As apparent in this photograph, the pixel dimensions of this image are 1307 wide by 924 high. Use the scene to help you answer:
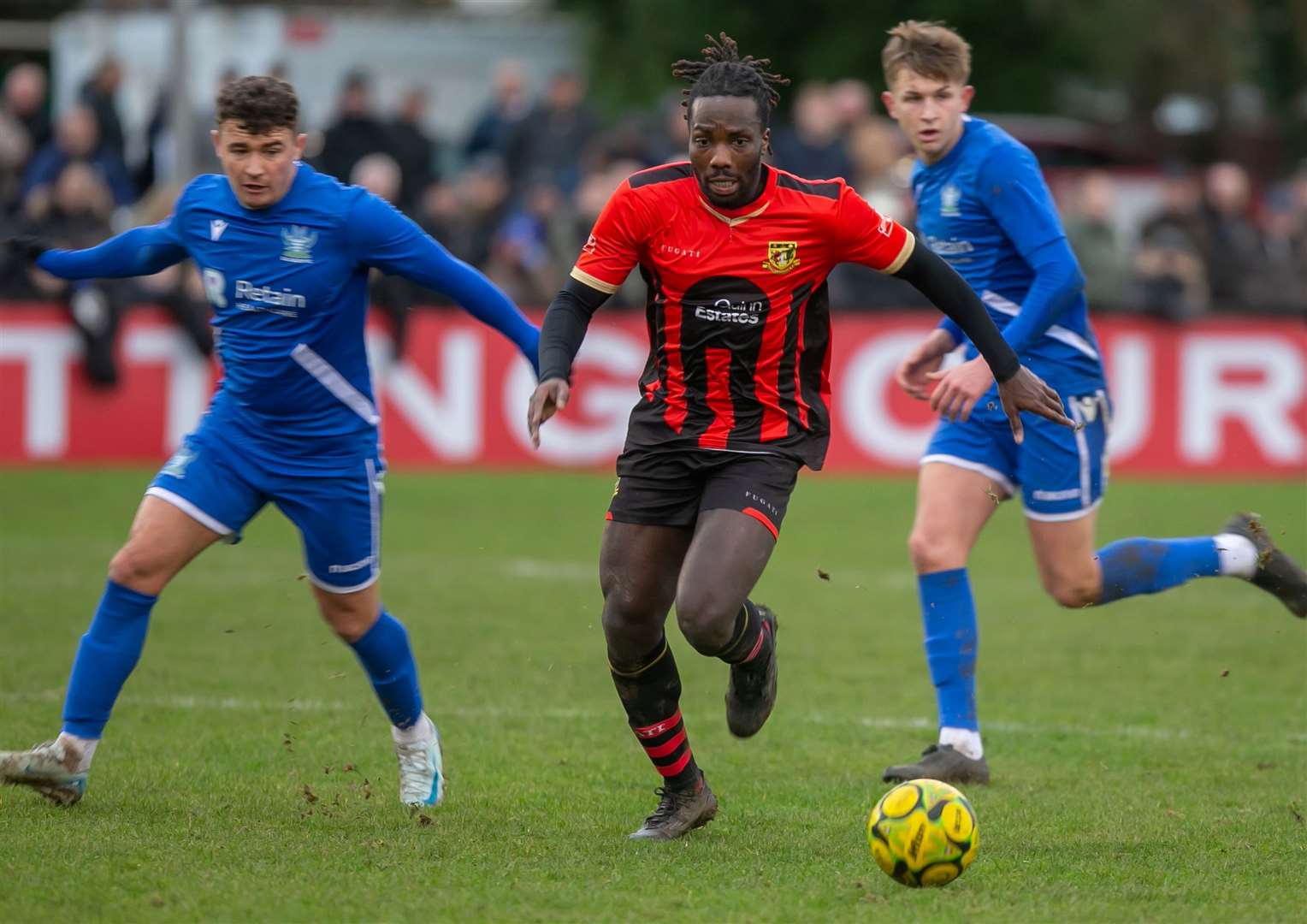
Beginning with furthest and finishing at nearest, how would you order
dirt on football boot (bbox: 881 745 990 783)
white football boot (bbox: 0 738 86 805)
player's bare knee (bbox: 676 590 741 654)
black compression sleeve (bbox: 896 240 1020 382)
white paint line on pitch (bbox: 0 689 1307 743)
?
white paint line on pitch (bbox: 0 689 1307 743) → dirt on football boot (bbox: 881 745 990 783) → white football boot (bbox: 0 738 86 805) → black compression sleeve (bbox: 896 240 1020 382) → player's bare knee (bbox: 676 590 741 654)

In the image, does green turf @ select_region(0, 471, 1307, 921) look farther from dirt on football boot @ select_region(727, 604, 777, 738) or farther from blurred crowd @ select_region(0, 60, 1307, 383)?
blurred crowd @ select_region(0, 60, 1307, 383)

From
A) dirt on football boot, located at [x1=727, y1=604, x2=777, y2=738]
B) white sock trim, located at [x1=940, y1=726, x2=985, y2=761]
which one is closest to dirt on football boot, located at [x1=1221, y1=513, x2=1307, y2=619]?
white sock trim, located at [x1=940, y1=726, x2=985, y2=761]

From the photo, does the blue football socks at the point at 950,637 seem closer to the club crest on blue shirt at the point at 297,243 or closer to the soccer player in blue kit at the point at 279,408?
the soccer player in blue kit at the point at 279,408

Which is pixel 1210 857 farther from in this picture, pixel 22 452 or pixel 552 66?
pixel 552 66

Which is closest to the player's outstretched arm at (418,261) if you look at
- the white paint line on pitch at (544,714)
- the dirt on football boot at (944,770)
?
the dirt on football boot at (944,770)

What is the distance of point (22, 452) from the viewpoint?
15570mm

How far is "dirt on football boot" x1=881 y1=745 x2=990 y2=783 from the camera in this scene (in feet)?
22.5

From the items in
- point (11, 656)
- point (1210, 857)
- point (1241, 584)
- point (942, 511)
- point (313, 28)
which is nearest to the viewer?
point (1210, 857)

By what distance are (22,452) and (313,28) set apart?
10.5m

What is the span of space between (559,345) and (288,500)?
3.77 ft

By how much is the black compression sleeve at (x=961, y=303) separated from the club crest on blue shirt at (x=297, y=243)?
1880mm

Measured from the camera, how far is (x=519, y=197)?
1833cm

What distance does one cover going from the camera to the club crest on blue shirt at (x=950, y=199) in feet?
23.5

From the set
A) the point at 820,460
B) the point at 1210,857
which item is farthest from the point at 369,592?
the point at 1210,857
